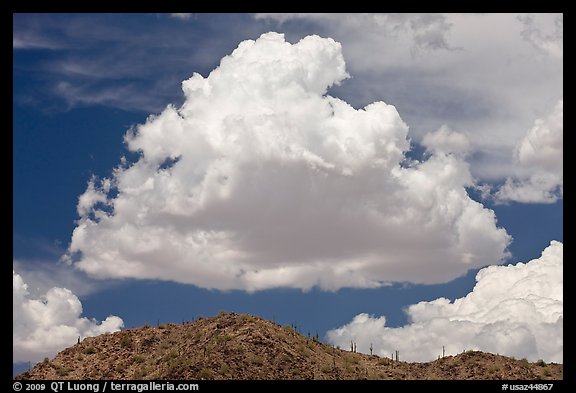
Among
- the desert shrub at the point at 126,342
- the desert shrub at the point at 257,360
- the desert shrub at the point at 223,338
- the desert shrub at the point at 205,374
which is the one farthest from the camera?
the desert shrub at the point at 126,342

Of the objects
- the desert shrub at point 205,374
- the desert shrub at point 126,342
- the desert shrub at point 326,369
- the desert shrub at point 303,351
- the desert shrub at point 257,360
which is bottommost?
the desert shrub at point 205,374

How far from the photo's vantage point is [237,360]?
78.1m

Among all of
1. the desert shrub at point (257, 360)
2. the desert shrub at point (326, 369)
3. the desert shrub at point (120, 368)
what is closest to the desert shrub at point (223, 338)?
the desert shrub at point (257, 360)

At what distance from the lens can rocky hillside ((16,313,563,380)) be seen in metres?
77.9

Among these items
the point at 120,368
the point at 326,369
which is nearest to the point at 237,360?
the point at 326,369

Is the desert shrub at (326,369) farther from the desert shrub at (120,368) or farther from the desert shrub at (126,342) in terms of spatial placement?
the desert shrub at (126,342)

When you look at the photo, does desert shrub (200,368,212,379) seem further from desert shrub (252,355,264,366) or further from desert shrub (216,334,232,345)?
desert shrub (216,334,232,345)

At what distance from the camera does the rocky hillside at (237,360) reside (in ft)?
255

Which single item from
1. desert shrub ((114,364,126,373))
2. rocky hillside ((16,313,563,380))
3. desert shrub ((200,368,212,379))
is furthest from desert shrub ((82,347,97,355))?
desert shrub ((200,368,212,379))
